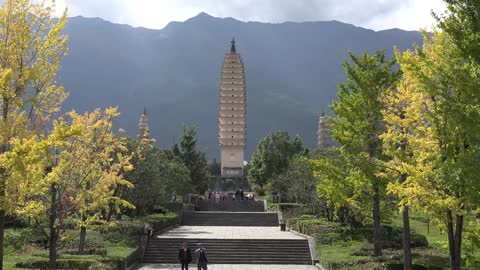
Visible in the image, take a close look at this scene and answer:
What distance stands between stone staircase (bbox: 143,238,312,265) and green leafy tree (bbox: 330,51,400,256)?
4885mm

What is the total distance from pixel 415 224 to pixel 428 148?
88.5 ft

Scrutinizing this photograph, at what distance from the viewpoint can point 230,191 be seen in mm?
70875

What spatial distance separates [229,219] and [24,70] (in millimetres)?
27353

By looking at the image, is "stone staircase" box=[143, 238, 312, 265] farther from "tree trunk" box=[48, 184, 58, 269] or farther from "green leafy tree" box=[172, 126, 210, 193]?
"green leafy tree" box=[172, 126, 210, 193]

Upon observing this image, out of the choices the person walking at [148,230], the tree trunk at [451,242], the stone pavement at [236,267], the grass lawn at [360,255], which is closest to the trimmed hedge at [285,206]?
the grass lawn at [360,255]

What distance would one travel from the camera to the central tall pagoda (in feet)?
239

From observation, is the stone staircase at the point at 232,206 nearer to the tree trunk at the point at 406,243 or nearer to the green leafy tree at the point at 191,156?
the green leafy tree at the point at 191,156

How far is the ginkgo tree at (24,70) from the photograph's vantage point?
9672mm

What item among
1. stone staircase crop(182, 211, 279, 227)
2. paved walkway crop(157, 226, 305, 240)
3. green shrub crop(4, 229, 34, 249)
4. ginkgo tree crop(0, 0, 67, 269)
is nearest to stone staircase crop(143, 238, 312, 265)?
paved walkway crop(157, 226, 305, 240)

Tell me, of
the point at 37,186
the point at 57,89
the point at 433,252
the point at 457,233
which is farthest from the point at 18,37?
the point at 433,252

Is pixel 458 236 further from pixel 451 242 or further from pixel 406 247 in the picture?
pixel 406 247

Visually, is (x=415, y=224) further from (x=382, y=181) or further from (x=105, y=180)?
(x=105, y=180)

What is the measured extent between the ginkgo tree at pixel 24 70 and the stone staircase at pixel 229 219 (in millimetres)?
25365

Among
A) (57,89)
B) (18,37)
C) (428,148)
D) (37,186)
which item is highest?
(18,37)
